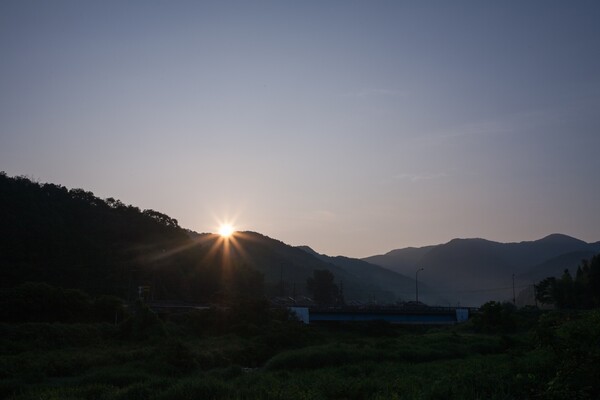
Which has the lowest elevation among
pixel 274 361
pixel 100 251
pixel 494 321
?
pixel 274 361

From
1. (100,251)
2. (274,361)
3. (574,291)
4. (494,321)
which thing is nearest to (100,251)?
(100,251)

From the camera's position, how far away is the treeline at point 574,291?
117m

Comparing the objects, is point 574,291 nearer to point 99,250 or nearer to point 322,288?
point 322,288

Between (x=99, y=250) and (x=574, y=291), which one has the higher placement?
(x=99, y=250)

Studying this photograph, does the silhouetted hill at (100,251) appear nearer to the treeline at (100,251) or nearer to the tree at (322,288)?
the treeline at (100,251)

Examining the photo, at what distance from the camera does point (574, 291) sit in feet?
388

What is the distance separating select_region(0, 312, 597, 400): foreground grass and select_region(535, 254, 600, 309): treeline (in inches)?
2521

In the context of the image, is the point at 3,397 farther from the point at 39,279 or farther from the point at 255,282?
the point at 255,282

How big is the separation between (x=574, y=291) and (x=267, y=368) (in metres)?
95.9

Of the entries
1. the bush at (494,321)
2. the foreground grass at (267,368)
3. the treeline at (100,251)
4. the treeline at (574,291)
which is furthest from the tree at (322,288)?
the foreground grass at (267,368)

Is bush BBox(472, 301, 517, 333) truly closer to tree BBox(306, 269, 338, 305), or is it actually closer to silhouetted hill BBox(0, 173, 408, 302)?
silhouetted hill BBox(0, 173, 408, 302)

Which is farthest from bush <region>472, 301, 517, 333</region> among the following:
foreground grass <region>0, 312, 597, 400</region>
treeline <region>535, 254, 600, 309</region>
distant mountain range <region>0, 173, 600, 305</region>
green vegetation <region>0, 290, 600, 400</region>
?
distant mountain range <region>0, 173, 600, 305</region>

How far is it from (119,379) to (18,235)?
81.9m

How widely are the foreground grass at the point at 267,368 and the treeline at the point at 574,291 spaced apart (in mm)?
64030
